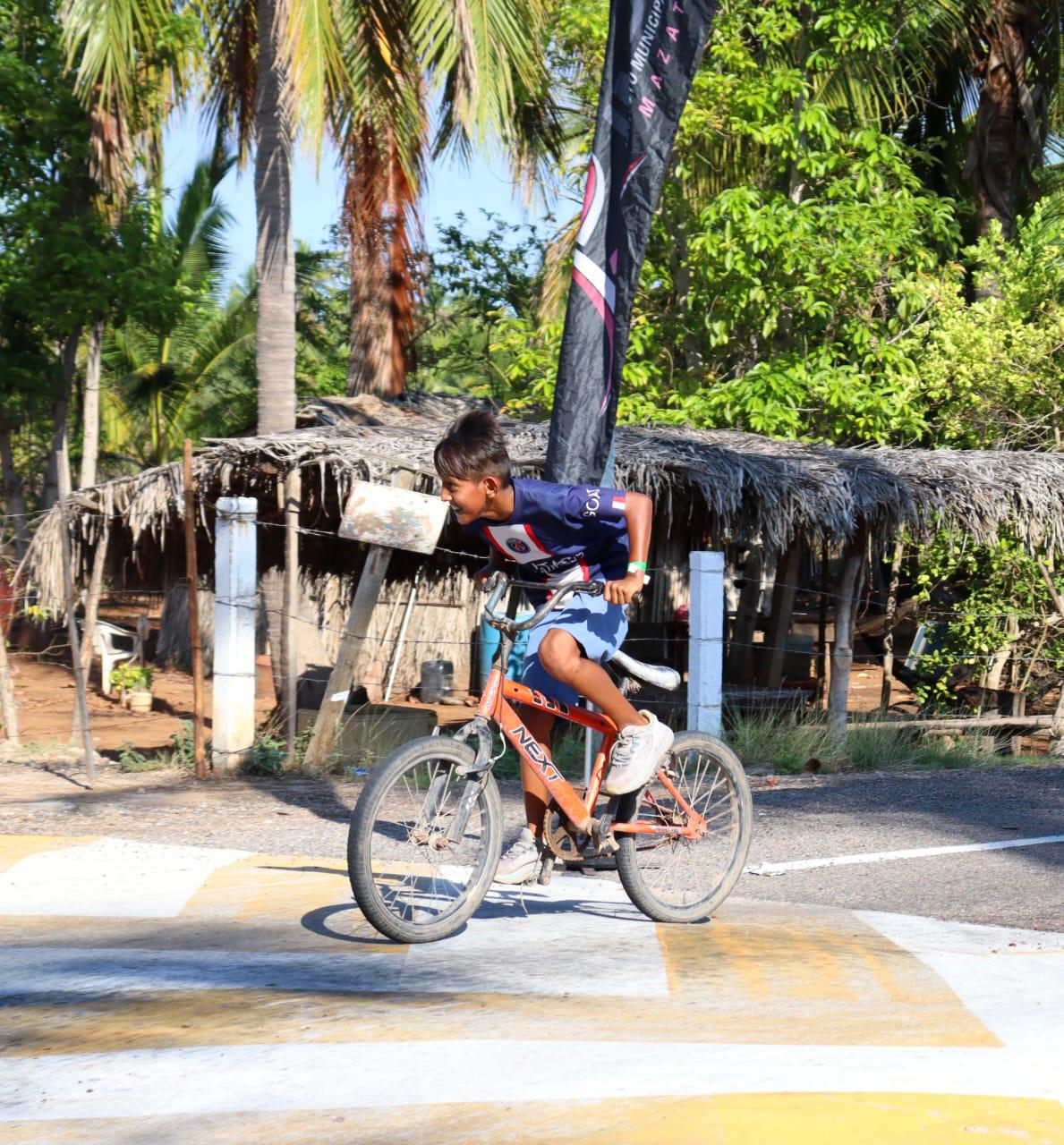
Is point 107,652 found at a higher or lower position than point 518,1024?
higher

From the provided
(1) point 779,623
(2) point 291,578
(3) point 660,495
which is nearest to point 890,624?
(1) point 779,623

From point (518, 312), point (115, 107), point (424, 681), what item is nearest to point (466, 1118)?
point (115, 107)

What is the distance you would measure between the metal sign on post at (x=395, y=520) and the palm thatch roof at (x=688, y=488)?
983mm

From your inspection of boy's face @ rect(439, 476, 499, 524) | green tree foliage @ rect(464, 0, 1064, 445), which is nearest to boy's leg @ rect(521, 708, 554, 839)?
boy's face @ rect(439, 476, 499, 524)

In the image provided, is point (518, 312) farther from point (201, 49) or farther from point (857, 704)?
point (857, 704)

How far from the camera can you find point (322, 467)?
9.66 meters

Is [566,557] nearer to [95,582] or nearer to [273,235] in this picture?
[95,582]

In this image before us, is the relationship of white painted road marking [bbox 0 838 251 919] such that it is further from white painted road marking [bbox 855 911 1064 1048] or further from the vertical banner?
the vertical banner

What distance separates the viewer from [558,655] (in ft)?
14.6

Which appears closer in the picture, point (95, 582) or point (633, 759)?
point (633, 759)

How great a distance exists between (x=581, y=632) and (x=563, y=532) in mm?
347

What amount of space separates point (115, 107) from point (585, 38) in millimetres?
5318

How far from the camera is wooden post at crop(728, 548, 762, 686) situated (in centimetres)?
1490

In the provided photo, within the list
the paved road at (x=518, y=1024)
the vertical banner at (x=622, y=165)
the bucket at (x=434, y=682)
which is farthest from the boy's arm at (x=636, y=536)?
the bucket at (x=434, y=682)
